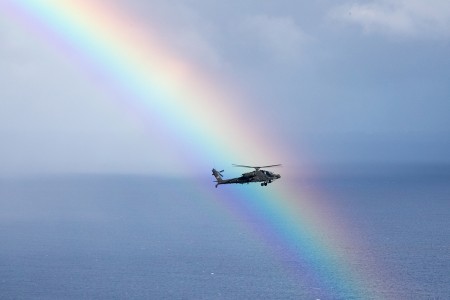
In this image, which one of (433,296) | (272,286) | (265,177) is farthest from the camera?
(272,286)

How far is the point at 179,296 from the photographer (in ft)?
579

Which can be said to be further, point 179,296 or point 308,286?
point 308,286

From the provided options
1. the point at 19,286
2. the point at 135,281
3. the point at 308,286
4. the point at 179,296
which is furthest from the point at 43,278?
the point at 308,286

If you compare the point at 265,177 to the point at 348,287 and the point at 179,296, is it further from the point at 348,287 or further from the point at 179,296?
the point at 348,287

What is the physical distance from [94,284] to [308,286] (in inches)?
2830

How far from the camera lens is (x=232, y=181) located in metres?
89.6

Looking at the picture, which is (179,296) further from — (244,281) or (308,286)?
(308,286)

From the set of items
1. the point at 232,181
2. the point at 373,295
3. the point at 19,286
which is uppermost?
the point at 232,181

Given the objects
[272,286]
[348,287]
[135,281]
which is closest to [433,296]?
[348,287]

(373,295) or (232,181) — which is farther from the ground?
(232,181)

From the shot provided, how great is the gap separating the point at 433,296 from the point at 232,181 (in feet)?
370

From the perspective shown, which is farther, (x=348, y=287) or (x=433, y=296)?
(x=348, y=287)

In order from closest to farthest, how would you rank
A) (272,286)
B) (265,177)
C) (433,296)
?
(265,177), (433,296), (272,286)

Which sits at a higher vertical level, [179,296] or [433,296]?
[433,296]
